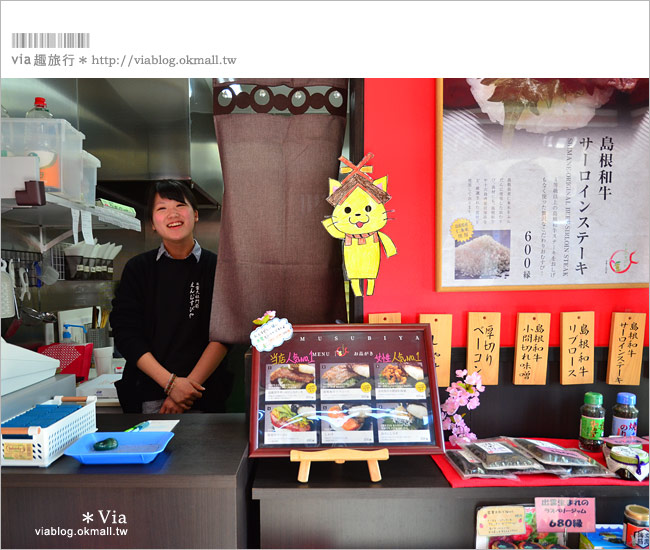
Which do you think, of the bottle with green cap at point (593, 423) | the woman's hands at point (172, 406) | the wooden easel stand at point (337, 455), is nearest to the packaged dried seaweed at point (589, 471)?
the bottle with green cap at point (593, 423)

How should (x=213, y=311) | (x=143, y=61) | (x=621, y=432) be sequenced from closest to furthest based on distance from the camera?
(x=143, y=61), (x=621, y=432), (x=213, y=311)

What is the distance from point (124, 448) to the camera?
1233 millimetres

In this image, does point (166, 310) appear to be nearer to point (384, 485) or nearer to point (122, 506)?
point (122, 506)

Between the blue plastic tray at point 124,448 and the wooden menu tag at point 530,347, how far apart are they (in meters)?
1.20

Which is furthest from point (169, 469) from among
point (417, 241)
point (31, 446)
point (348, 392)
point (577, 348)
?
point (577, 348)

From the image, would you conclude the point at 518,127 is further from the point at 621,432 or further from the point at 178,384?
the point at 178,384

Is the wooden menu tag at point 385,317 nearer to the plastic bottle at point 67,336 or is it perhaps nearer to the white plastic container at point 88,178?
the white plastic container at point 88,178

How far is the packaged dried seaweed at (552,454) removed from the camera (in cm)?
122

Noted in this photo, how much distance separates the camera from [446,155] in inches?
57.2

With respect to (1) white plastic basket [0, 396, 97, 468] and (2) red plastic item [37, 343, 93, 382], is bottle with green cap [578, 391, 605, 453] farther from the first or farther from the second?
(2) red plastic item [37, 343, 93, 382]

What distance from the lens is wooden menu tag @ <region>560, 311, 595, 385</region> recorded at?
58.4 inches

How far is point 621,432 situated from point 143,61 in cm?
188

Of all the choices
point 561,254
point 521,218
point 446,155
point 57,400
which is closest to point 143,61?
point 446,155

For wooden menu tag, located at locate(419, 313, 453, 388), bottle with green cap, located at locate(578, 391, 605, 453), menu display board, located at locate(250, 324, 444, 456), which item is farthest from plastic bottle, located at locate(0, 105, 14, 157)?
bottle with green cap, located at locate(578, 391, 605, 453)
